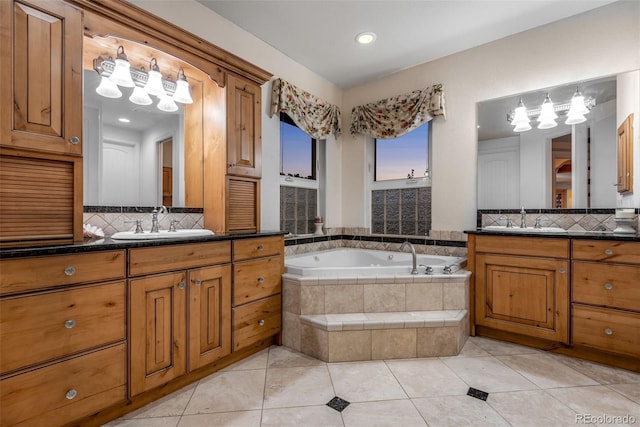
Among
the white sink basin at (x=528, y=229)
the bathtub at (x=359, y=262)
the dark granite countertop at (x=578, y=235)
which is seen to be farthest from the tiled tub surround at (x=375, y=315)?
the white sink basin at (x=528, y=229)

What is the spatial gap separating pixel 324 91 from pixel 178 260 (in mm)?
2678

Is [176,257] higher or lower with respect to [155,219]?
lower

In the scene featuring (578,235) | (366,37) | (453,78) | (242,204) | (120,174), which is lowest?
(578,235)

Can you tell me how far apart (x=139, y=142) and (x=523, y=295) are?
3.05 m

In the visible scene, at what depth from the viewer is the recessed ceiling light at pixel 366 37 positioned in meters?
2.65

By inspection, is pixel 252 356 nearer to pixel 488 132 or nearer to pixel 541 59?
pixel 488 132

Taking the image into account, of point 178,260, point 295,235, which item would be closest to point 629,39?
point 295,235

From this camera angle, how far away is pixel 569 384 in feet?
5.67

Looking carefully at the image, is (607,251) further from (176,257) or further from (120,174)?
(120,174)

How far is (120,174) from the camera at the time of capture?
196 cm

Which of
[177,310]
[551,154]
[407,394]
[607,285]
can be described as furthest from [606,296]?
[177,310]

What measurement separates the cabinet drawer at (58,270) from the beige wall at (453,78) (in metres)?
1.51

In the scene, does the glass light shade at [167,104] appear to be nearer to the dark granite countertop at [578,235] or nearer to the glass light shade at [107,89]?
the glass light shade at [107,89]

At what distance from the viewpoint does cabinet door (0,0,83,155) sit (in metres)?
1.31
